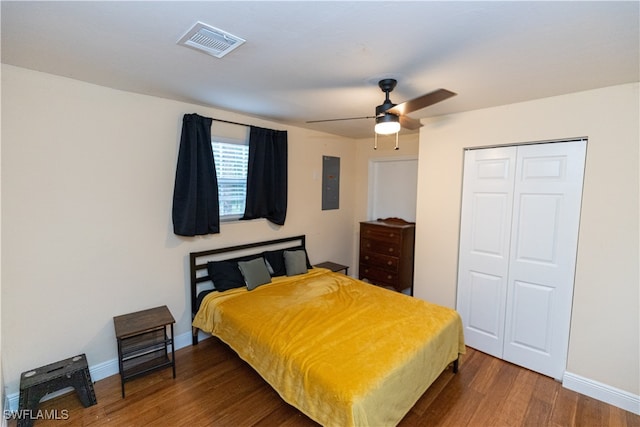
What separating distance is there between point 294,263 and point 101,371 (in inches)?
80.4

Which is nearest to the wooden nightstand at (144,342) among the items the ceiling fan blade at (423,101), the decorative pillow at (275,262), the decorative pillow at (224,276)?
the decorative pillow at (224,276)

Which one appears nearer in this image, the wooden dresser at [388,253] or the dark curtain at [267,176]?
the dark curtain at [267,176]

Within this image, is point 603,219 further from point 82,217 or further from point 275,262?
point 82,217

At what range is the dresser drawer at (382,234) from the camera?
13.0 ft

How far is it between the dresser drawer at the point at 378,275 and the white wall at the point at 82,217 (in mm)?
2291

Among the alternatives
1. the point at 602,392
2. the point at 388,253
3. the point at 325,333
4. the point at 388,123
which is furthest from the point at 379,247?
the point at 602,392

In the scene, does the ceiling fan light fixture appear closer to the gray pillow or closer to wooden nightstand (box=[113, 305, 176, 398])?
the gray pillow

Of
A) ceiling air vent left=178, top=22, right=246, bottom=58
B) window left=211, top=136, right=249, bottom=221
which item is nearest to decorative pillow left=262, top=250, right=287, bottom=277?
window left=211, top=136, right=249, bottom=221

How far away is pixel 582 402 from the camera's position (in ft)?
7.72

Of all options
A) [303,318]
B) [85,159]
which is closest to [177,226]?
[85,159]

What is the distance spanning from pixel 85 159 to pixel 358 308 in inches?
103

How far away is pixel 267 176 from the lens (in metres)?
3.57

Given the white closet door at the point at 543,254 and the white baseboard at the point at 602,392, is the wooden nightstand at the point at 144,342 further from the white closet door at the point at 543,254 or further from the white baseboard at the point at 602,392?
the white baseboard at the point at 602,392

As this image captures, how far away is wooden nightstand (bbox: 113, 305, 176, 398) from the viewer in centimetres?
240
